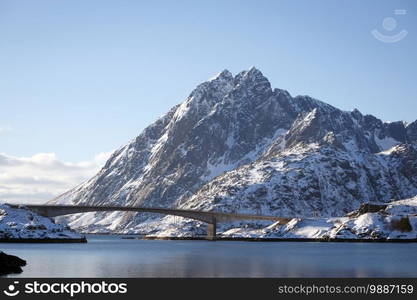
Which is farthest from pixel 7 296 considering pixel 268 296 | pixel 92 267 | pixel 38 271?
pixel 92 267

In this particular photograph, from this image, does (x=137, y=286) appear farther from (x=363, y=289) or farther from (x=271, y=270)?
(x=271, y=270)

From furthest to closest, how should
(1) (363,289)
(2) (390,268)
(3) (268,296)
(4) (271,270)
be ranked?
(2) (390,268) < (4) (271,270) < (1) (363,289) < (3) (268,296)

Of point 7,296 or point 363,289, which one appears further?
point 363,289

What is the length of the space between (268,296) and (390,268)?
53592 millimetres

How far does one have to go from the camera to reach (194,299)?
64.6 meters

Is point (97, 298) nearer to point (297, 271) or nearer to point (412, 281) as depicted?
point (412, 281)

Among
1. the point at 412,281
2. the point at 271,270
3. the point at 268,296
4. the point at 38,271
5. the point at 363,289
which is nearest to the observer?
the point at 268,296

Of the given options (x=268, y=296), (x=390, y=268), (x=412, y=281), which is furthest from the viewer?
(x=390, y=268)

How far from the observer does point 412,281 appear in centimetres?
7844

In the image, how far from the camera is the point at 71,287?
216ft

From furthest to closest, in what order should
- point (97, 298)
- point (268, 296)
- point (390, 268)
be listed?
point (390, 268), point (268, 296), point (97, 298)

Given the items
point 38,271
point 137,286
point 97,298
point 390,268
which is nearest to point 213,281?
point 137,286

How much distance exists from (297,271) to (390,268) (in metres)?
18.8

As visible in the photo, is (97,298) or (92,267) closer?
(97,298)
